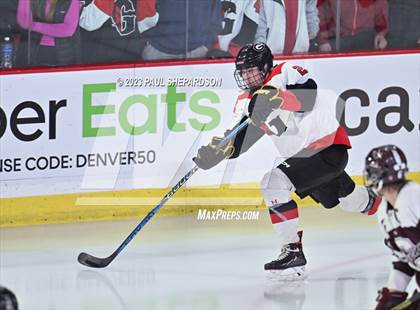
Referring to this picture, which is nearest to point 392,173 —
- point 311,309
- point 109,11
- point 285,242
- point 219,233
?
point 311,309

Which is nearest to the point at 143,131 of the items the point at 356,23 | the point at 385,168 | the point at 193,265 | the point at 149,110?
the point at 149,110

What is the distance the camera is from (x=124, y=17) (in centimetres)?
690

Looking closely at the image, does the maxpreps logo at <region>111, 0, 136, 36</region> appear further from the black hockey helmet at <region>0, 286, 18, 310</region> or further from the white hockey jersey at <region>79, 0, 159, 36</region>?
the black hockey helmet at <region>0, 286, 18, 310</region>

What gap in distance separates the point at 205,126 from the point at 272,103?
1.34 metres

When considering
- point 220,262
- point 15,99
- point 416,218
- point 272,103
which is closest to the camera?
point 416,218

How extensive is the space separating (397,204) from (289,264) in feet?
6.62

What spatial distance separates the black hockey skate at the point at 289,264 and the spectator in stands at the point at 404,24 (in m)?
1.67

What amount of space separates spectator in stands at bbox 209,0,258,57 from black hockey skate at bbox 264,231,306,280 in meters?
1.45

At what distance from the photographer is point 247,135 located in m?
6.18

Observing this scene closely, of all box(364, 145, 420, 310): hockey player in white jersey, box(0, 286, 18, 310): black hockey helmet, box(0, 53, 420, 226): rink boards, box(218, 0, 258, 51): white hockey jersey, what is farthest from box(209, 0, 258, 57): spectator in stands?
box(0, 286, 18, 310): black hockey helmet

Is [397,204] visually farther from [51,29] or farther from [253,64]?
[51,29]

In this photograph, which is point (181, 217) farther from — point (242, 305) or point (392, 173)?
point (392, 173)

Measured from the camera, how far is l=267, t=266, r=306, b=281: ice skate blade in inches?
229

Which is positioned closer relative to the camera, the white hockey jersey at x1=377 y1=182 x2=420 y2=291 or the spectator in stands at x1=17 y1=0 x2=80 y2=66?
the white hockey jersey at x1=377 y1=182 x2=420 y2=291
